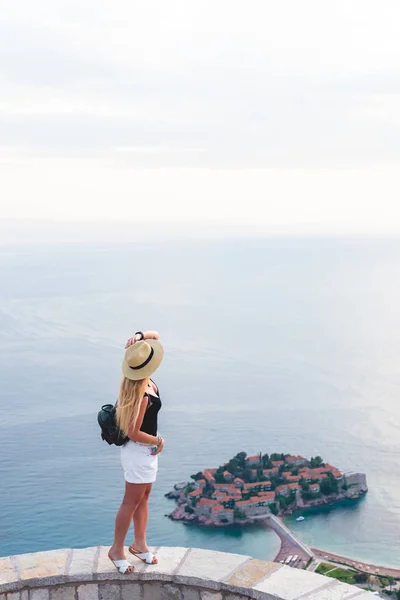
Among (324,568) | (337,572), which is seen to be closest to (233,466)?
(324,568)

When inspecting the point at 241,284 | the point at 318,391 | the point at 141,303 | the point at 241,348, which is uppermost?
the point at 241,284

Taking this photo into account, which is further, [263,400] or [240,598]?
[263,400]

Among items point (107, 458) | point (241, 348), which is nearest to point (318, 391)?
point (241, 348)

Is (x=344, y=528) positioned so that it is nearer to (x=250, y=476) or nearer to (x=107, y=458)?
(x=250, y=476)

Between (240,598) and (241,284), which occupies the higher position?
(241,284)

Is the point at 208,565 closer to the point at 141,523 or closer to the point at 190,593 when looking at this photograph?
the point at 190,593

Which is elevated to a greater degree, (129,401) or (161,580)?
(129,401)

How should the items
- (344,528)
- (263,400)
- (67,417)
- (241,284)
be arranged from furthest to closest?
(241,284)
(263,400)
(67,417)
(344,528)
